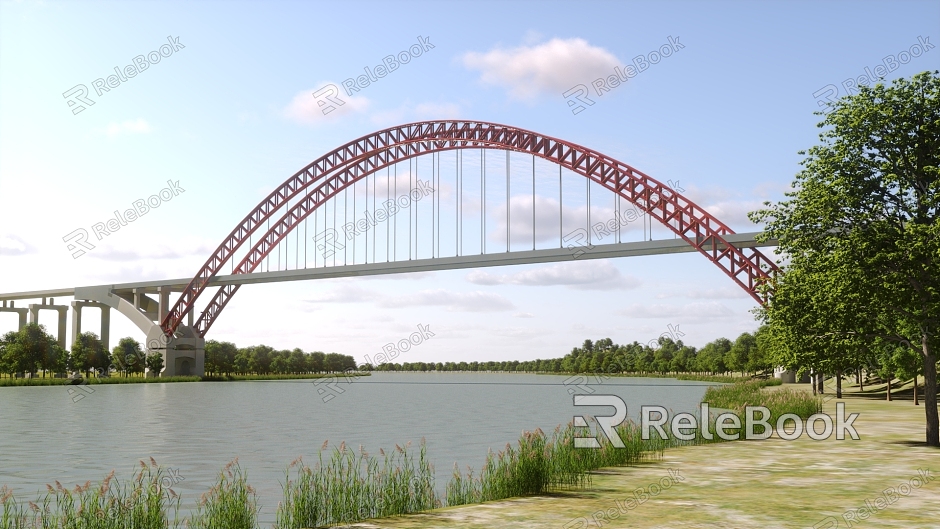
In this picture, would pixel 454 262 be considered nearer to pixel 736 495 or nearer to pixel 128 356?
pixel 128 356

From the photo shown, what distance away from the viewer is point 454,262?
223 feet

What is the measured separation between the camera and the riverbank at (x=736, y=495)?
931cm

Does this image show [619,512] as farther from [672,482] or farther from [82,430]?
[82,430]

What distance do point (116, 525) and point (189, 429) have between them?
20499mm

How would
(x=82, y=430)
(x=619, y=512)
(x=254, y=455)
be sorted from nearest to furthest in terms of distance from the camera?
(x=619, y=512), (x=254, y=455), (x=82, y=430)

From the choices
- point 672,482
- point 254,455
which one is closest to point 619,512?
point 672,482

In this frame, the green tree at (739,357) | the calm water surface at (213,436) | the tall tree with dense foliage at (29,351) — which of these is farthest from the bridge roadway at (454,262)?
the green tree at (739,357)

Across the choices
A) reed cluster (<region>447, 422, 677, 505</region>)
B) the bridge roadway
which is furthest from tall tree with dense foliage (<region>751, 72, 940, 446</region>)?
the bridge roadway

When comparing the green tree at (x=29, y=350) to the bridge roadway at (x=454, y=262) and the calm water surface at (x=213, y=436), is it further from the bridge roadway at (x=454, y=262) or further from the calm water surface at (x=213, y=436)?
the calm water surface at (x=213, y=436)

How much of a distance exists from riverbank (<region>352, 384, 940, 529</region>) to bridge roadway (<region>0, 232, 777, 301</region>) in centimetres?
3240

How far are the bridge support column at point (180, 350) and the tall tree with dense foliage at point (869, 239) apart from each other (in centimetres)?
8171

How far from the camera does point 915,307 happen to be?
16703 millimetres

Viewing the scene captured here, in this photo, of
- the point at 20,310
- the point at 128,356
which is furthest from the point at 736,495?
the point at 20,310

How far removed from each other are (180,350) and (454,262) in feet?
129
